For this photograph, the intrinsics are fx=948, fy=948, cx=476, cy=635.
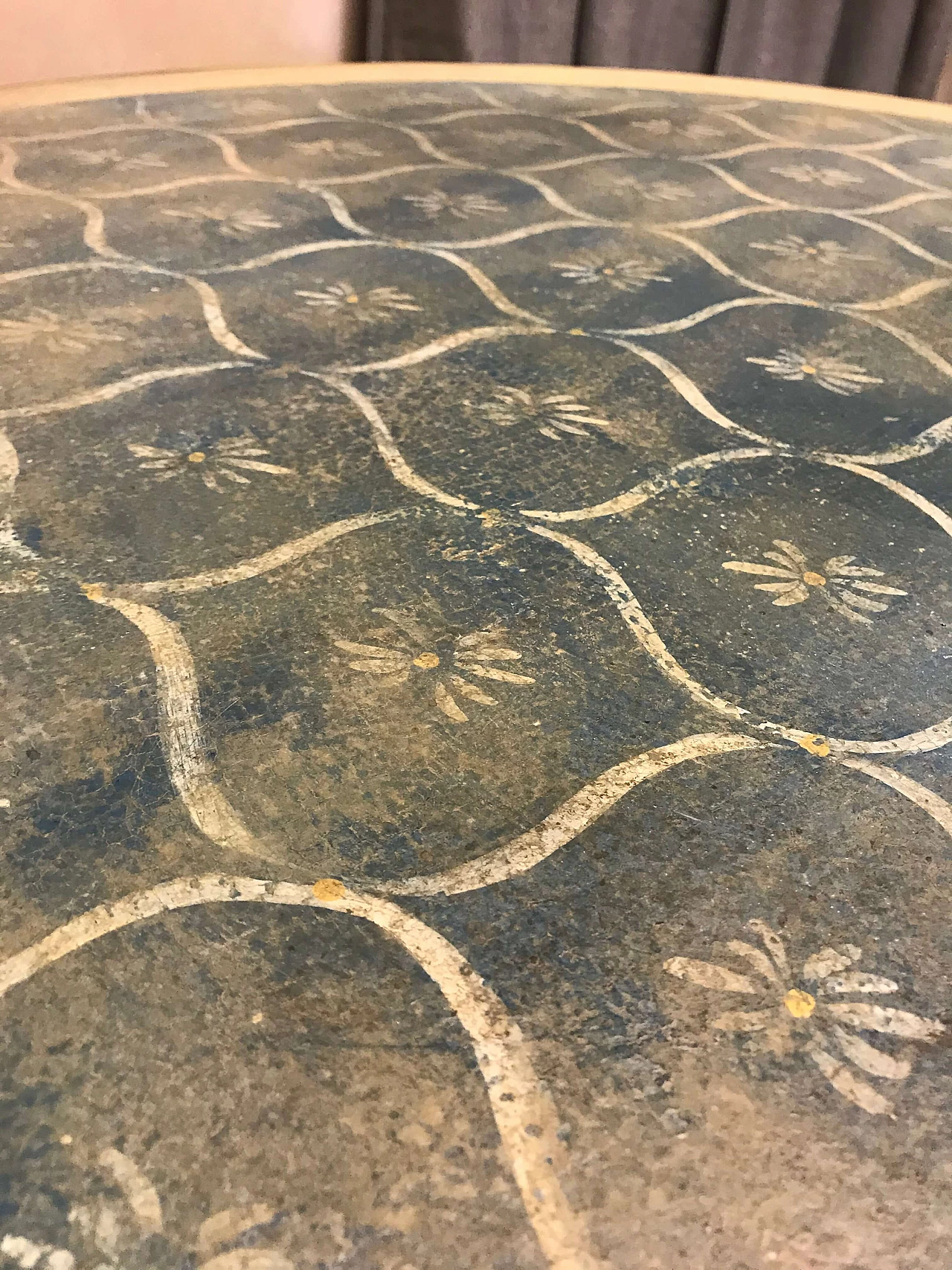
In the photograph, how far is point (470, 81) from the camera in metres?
1.53

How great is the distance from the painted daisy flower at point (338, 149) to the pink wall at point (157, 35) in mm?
826

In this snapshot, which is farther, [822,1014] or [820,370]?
[820,370]

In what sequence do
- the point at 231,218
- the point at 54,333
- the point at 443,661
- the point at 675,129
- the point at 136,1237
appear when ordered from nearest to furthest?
the point at 136,1237 < the point at 443,661 < the point at 54,333 < the point at 231,218 < the point at 675,129

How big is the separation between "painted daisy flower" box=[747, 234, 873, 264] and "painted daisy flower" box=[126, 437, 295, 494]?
0.68m

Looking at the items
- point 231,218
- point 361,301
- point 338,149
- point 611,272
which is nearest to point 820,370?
point 611,272

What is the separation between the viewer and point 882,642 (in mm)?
573

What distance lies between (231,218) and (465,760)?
0.80 metres

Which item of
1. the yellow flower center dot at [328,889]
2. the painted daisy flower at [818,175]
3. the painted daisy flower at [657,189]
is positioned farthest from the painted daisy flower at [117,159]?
the yellow flower center dot at [328,889]

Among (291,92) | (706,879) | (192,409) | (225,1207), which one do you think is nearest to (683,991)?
(706,879)

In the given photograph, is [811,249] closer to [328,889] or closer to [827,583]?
[827,583]

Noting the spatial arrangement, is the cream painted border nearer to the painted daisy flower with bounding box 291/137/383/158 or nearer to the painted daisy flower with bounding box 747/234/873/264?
the painted daisy flower with bounding box 291/137/383/158

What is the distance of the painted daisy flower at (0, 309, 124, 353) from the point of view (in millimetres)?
786

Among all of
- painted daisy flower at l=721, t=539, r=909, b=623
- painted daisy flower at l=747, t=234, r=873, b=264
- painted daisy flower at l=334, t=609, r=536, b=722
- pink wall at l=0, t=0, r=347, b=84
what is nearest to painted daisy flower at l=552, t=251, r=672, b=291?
painted daisy flower at l=747, t=234, r=873, b=264

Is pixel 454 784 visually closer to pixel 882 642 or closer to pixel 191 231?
pixel 882 642
